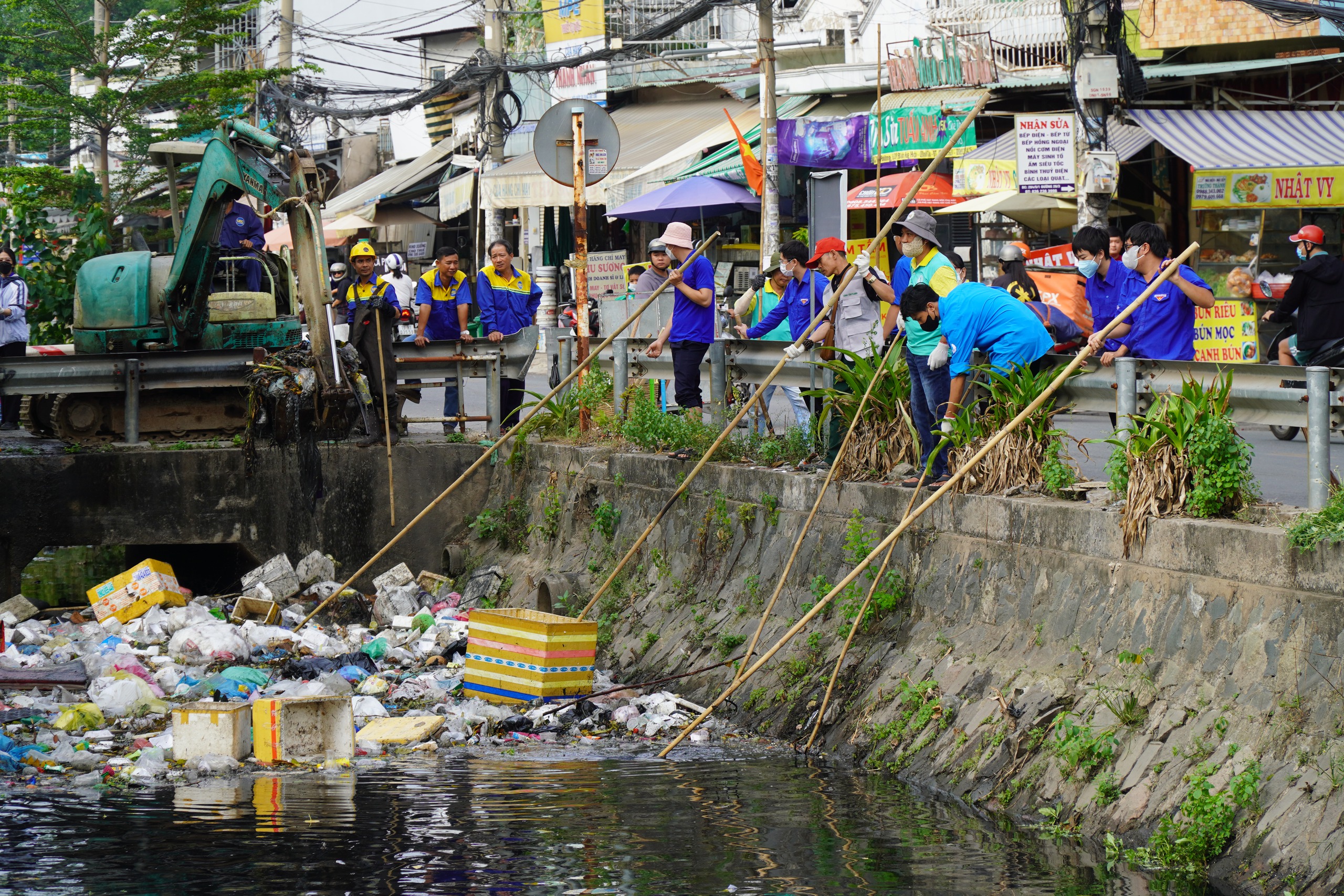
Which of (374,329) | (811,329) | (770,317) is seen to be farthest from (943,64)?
(811,329)

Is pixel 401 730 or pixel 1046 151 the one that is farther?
pixel 1046 151

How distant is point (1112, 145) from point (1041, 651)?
43.0ft

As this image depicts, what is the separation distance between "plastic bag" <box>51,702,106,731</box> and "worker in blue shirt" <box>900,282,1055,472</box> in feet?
16.3

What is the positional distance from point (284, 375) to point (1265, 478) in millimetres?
7477

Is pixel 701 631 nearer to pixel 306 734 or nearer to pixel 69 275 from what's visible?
pixel 306 734

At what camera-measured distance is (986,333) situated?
8.38m

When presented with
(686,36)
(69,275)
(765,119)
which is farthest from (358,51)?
(69,275)

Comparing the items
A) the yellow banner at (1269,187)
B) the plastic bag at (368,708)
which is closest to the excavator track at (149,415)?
the plastic bag at (368,708)

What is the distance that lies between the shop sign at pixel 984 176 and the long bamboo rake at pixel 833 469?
10.1 metres

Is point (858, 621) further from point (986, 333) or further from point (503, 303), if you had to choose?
point (503, 303)

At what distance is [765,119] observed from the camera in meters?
20.8

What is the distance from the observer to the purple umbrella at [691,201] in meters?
21.8

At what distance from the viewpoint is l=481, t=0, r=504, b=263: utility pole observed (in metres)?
27.6

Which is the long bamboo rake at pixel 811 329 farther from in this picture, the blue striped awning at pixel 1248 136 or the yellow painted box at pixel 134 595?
the blue striped awning at pixel 1248 136
